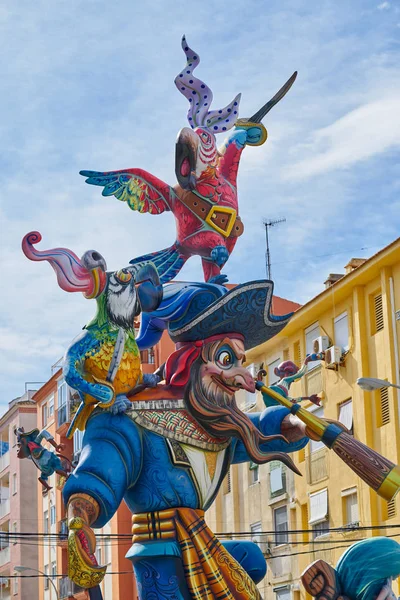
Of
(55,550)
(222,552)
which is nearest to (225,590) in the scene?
(222,552)

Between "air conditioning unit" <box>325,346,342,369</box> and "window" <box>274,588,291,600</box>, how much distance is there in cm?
553

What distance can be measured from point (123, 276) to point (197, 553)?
2.35 m

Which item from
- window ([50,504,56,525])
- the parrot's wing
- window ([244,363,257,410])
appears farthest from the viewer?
window ([50,504,56,525])

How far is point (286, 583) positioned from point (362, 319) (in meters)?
6.55

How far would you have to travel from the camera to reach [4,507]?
48188mm

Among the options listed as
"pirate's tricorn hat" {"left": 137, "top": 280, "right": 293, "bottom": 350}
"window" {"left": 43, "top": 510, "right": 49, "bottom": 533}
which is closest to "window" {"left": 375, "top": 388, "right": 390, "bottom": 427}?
"pirate's tricorn hat" {"left": 137, "top": 280, "right": 293, "bottom": 350}

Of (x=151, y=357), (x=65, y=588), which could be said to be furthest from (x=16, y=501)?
(x=151, y=357)

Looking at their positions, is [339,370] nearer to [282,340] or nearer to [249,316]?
[282,340]

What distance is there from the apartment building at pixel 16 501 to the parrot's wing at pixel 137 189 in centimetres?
3366

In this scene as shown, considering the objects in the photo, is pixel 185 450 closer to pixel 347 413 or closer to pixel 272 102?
pixel 272 102

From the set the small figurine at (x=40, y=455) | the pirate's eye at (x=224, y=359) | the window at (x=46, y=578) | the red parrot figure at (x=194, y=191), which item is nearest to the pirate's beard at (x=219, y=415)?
the pirate's eye at (x=224, y=359)

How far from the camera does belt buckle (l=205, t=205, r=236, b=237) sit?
11.7 m

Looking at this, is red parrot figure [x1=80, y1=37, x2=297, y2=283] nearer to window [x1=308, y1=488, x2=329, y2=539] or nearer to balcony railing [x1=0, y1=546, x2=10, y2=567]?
window [x1=308, y1=488, x2=329, y2=539]

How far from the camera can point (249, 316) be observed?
35.6 ft
